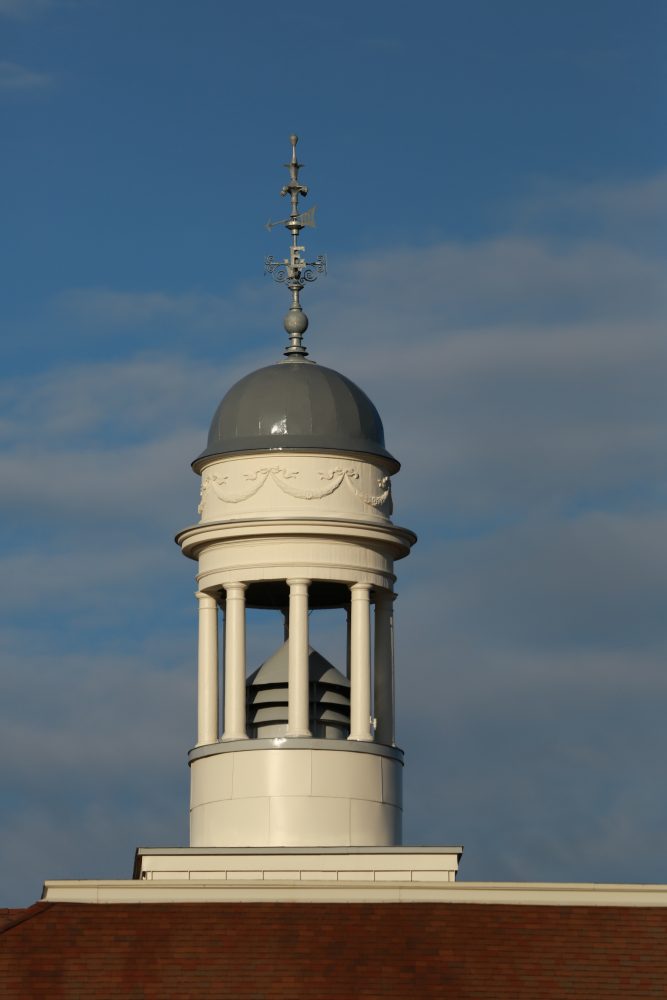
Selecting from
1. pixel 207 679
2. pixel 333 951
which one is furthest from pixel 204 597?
pixel 333 951

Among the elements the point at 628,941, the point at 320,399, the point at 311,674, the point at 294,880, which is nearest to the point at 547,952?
the point at 628,941

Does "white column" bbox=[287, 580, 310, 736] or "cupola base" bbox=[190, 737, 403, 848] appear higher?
"white column" bbox=[287, 580, 310, 736]

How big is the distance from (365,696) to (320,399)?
20.3 feet

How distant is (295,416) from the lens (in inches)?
2233

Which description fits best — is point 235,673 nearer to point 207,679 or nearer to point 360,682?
point 207,679

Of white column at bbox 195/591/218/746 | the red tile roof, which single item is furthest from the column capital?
the red tile roof

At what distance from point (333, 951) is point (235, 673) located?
319 inches

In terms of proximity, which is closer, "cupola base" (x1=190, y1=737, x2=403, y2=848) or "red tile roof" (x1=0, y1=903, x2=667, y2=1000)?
"red tile roof" (x1=0, y1=903, x2=667, y2=1000)

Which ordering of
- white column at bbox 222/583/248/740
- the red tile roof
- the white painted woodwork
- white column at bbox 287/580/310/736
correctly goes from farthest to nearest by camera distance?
1. the white painted woodwork
2. white column at bbox 222/583/248/740
3. white column at bbox 287/580/310/736
4. the red tile roof

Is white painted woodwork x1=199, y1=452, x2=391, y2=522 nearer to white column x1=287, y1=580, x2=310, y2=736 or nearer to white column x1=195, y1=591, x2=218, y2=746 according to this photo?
white column x1=287, y1=580, x2=310, y2=736

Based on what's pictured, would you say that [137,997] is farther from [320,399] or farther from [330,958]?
[320,399]

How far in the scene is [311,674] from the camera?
56.9 metres

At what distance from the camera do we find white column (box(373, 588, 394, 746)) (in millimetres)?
56969

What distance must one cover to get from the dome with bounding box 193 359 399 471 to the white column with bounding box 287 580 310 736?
3083 millimetres
